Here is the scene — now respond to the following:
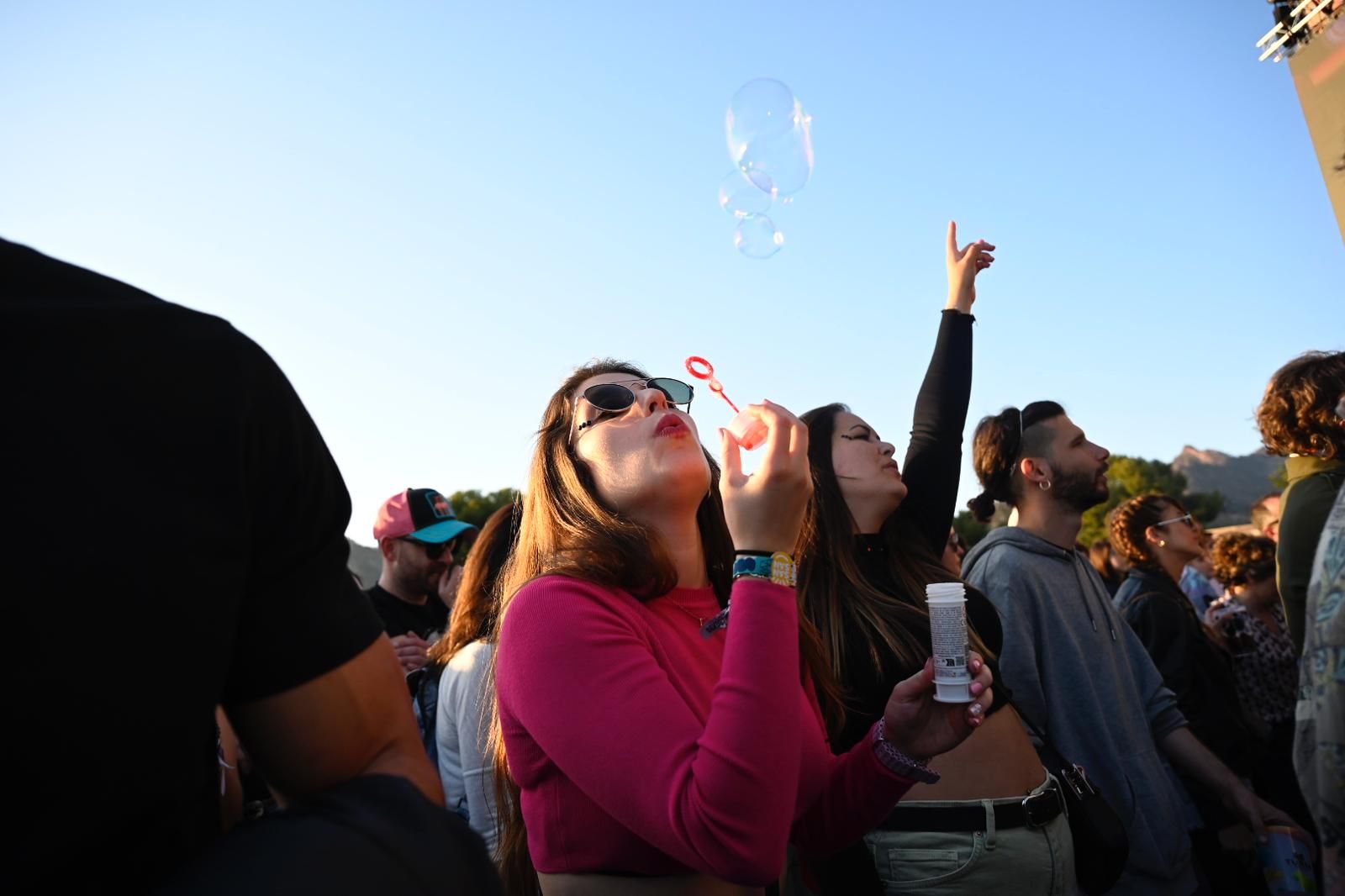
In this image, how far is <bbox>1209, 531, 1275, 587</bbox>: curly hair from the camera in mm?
5883

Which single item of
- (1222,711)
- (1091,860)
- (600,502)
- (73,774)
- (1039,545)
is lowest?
(1222,711)

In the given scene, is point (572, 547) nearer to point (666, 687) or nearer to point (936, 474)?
point (666, 687)

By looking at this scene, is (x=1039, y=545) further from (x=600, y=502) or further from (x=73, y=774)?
(x=73, y=774)

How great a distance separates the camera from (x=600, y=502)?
2.25 metres

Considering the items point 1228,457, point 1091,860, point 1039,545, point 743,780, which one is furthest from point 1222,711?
point 1228,457

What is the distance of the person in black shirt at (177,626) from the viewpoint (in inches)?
26.5

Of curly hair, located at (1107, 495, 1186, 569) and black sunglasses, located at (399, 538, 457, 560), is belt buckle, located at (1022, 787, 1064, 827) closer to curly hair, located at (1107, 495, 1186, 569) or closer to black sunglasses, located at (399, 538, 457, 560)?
black sunglasses, located at (399, 538, 457, 560)

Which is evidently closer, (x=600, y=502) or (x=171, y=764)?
(x=171, y=764)

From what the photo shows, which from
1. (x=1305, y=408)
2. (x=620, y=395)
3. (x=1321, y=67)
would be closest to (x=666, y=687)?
(x=620, y=395)

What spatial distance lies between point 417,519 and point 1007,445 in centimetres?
324

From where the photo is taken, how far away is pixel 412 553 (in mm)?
5059

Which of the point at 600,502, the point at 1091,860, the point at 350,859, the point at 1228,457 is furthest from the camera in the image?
the point at 1228,457

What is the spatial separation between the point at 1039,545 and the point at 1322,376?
5.02 ft

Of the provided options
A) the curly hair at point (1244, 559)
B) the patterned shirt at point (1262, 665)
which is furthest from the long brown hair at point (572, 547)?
the curly hair at point (1244, 559)
